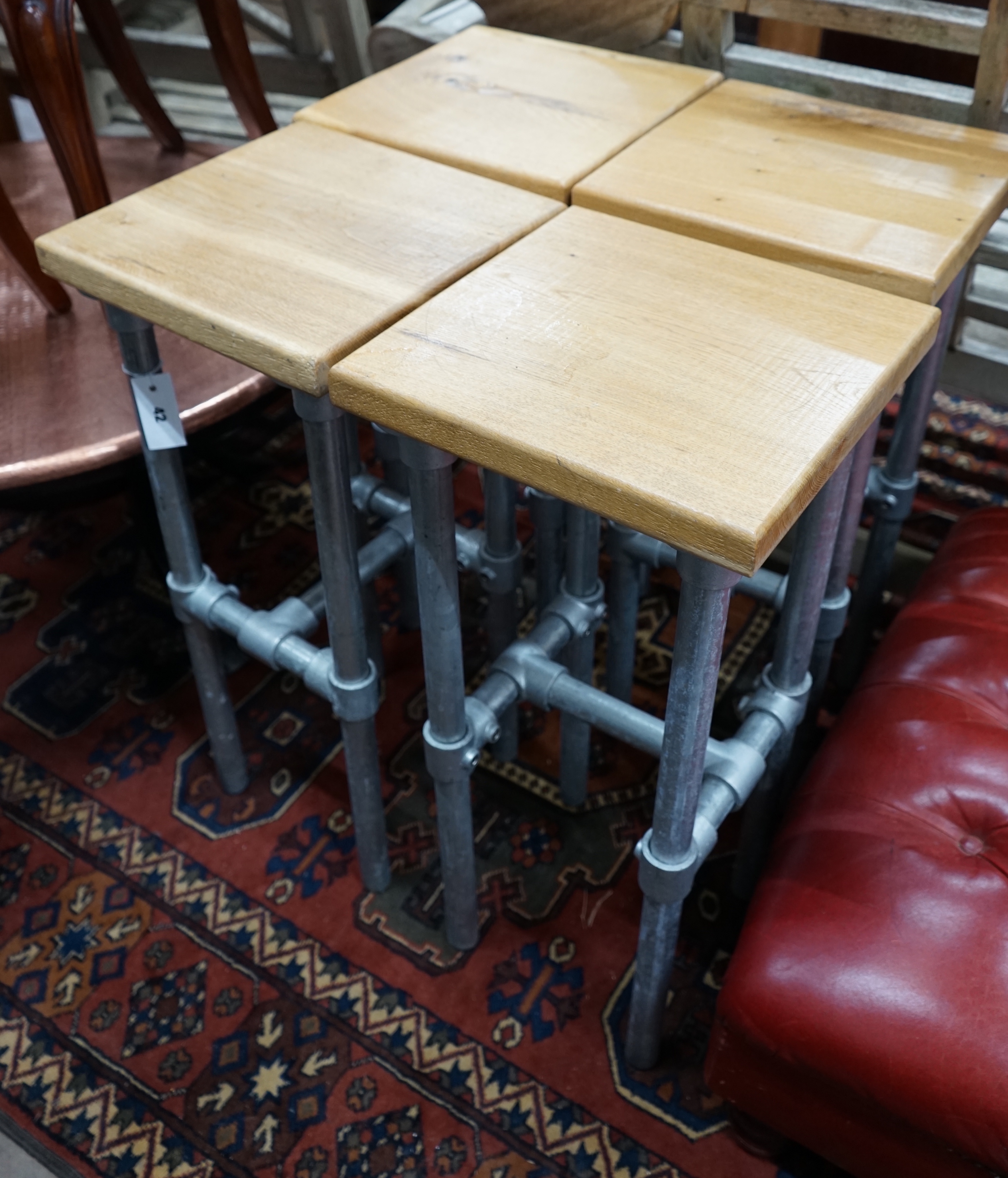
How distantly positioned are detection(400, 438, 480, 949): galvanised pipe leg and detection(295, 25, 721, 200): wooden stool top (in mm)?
377

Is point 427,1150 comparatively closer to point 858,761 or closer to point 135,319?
point 858,761

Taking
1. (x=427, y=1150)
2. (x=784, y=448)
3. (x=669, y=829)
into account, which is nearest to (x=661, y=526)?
Result: (x=784, y=448)

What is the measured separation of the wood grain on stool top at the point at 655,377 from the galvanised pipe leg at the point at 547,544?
0.48m

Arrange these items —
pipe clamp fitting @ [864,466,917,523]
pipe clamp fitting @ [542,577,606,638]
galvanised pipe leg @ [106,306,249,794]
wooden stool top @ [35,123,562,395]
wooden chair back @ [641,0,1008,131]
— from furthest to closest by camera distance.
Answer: pipe clamp fitting @ [864,466,917,523]
pipe clamp fitting @ [542,577,606,638]
wooden chair back @ [641,0,1008,131]
galvanised pipe leg @ [106,306,249,794]
wooden stool top @ [35,123,562,395]

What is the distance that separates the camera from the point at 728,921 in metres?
1.54

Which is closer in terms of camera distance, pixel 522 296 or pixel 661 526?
pixel 661 526

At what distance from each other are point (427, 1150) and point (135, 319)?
3.35 feet

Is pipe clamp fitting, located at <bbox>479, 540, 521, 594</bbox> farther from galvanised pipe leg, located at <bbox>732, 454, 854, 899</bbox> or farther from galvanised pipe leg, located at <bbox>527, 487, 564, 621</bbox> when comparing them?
galvanised pipe leg, located at <bbox>732, 454, 854, 899</bbox>

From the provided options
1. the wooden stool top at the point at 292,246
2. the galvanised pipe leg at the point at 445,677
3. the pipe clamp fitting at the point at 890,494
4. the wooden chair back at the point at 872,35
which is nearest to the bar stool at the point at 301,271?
the wooden stool top at the point at 292,246

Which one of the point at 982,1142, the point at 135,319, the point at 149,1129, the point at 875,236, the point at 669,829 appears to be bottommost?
the point at 149,1129

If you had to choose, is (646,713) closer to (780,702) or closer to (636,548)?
(780,702)

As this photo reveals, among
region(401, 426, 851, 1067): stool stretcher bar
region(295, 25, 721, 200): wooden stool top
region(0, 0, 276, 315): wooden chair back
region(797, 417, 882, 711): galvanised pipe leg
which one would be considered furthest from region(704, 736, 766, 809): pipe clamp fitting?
region(0, 0, 276, 315): wooden chair back

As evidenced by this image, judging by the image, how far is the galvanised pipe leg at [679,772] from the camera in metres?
0.89

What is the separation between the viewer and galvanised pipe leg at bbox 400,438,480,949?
1.00m
